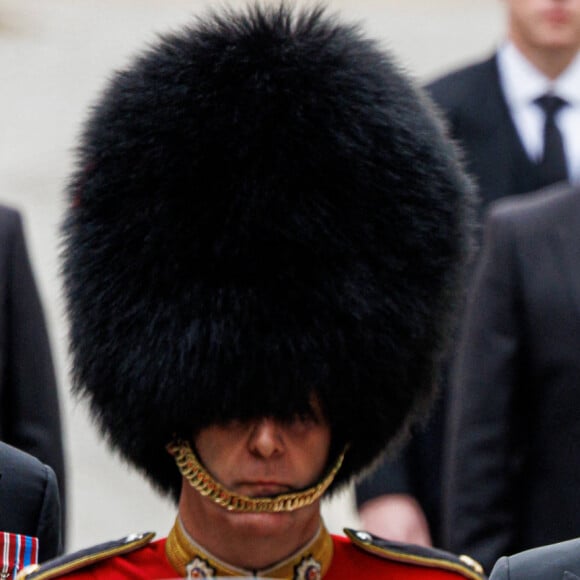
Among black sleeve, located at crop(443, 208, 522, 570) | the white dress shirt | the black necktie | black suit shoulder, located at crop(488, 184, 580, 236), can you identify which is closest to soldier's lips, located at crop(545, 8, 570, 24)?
the white dress shirt

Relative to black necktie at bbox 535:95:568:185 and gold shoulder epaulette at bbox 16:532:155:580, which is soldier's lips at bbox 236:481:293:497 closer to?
gold shoulder epaulette at bbox 16:532:155:580

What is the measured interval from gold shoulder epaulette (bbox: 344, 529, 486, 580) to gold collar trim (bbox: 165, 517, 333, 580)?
12 centimetres

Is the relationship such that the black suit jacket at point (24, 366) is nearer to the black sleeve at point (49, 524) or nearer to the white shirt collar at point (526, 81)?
the black sleeve at point (49, 524)

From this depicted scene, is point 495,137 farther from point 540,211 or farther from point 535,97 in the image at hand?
point 540,211

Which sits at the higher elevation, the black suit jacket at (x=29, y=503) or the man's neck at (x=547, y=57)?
the man's neck at (x=547, y=57)

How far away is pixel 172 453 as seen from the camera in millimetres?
4203

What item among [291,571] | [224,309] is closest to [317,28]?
[224,309]

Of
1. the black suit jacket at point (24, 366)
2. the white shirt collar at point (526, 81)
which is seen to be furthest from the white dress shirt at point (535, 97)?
the black suit jacket at point (24, 366)

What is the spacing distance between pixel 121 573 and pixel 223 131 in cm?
78

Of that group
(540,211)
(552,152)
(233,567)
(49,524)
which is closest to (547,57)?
(552,152)

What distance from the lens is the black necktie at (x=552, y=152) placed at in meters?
6.12

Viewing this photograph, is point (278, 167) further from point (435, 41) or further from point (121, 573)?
point (435, 41)

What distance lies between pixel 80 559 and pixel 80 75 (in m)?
10.9

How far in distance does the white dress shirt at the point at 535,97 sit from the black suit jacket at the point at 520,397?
0.73 metres
